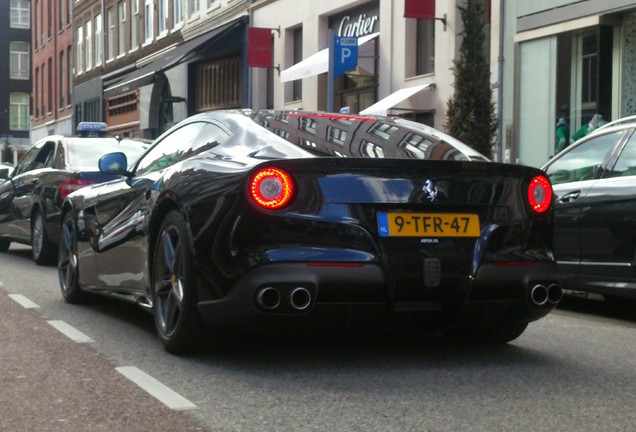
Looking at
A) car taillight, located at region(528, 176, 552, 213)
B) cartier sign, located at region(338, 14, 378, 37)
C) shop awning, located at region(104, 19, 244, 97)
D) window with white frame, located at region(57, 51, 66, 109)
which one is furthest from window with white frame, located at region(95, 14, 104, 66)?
car taillight, located at region(528, 176, 552, 213)

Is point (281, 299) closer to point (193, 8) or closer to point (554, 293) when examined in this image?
point (554, 293)

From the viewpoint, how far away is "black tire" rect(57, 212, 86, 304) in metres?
9.49

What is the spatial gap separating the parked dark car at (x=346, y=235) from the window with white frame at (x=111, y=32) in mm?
44392

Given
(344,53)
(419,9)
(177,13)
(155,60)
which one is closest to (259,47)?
(155,60)

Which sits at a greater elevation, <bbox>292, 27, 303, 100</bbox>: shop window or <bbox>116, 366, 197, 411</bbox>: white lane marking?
<bbox>292, 27, 303, 100</bbox>: shop window

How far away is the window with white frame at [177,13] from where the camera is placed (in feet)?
133

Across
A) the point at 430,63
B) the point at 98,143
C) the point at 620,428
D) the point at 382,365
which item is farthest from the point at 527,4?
the point at 620,428

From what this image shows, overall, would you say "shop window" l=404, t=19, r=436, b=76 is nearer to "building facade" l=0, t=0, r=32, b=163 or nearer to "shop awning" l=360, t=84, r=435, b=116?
"shop awning" l=360, t=84, r=435, b=116

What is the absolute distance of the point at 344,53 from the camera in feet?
66.1

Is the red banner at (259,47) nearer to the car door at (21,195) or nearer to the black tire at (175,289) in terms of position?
the car door at (21,195)

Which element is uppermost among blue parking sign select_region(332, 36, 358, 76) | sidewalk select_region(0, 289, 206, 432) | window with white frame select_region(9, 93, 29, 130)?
window with white frame select_region(9, 93, 29, 130)

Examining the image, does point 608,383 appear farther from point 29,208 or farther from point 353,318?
point 29,208

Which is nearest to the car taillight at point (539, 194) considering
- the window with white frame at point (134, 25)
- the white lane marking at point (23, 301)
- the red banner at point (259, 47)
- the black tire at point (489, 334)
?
the black tire at point (489, 334)

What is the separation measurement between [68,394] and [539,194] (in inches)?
104
